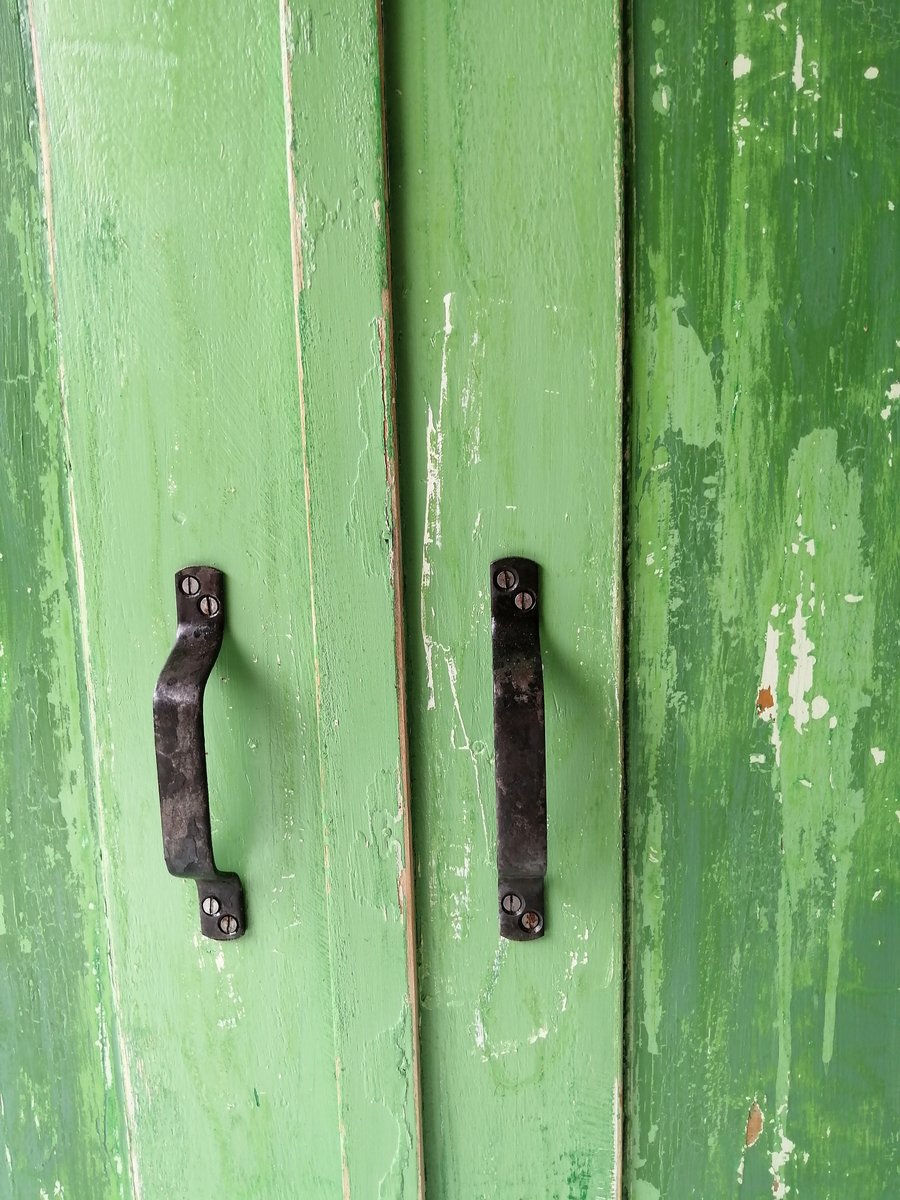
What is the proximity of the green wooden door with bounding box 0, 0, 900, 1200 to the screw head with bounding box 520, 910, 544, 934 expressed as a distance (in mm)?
19

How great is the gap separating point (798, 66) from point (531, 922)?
475 mm

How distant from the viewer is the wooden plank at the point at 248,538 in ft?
1.56

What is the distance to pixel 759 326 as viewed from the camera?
0.48 metres

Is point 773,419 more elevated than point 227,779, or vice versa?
point 773,419

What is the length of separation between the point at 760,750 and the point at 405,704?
203 millimetres

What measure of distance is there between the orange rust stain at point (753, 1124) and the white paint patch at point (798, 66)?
0.58m

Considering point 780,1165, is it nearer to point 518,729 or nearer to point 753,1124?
point 753,1124

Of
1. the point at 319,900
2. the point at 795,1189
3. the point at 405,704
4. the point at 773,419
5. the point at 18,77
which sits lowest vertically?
the point at 795,1189

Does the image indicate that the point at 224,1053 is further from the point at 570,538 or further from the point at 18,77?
the point at 18,77

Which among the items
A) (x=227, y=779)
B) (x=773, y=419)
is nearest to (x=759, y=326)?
(x=773, y=419)

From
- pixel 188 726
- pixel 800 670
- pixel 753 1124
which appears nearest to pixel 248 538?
pixel 188 726

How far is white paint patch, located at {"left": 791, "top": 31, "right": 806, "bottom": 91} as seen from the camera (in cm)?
45

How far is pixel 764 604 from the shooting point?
1.63 feet

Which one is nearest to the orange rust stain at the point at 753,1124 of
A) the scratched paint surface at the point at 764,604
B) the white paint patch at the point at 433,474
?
the scratched paint surface at the point at 764,604
